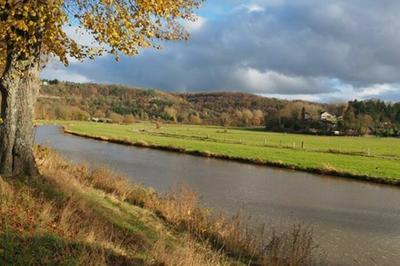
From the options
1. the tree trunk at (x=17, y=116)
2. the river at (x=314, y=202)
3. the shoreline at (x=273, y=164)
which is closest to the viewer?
the tree trunk at (x=17, y=116)

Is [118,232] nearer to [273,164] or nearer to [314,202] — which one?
[314,202]

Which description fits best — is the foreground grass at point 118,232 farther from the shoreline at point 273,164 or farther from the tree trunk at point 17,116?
the shoreline at point 273,164

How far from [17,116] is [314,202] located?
1803 centimetres

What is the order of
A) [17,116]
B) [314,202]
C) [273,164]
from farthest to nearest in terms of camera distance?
[273,164] → [314,202] → [17,116]

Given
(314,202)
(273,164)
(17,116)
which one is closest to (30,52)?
(17,116)

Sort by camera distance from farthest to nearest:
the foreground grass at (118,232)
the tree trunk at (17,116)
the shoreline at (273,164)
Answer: the shoreline at (273,164), the tree trunk at (17,116), the foreground grass at (118,232)

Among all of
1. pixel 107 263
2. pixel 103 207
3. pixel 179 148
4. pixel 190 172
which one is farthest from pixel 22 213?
pixel 179 148

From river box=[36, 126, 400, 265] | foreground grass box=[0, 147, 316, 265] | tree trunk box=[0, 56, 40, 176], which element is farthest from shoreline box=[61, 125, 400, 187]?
tree trunk box=[0, 56, 40, 176]

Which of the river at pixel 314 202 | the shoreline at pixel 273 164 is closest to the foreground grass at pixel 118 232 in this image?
the river at pixel 314 202

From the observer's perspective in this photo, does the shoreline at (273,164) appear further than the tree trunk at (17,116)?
Yes

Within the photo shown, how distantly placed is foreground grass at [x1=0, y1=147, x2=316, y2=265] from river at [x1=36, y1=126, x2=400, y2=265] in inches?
119

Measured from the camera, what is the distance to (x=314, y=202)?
2617 centimetres

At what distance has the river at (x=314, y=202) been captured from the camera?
16.7 m

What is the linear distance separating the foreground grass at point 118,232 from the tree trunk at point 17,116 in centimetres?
65
